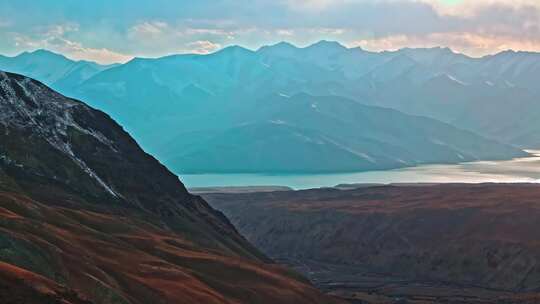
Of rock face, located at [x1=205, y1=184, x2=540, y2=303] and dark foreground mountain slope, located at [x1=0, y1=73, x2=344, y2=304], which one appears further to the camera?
rock face, located at [x1=205, y1=184, x2=540, y2=303]

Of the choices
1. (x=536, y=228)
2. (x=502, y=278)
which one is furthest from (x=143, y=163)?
(x=536, y=228)

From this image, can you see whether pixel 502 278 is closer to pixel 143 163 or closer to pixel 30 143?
pixel 143 163

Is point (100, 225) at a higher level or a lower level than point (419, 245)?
higher

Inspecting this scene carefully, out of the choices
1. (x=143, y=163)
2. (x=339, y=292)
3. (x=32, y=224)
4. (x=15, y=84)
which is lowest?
(x=339, y=292)

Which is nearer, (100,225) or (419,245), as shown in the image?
(100,225)
